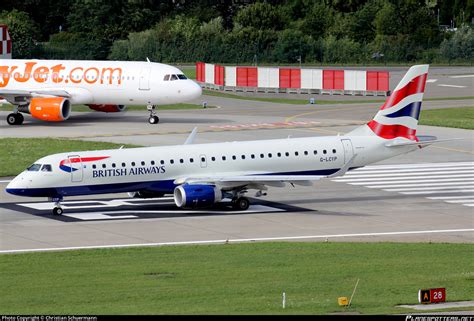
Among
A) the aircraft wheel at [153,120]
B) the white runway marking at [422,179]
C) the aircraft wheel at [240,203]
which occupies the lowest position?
Answer: the white runway marking at [422,179]

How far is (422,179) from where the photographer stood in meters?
60.2

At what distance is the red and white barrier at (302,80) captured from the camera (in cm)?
10888

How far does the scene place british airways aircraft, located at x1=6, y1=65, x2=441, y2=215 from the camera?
48.9 meters

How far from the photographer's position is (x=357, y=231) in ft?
152

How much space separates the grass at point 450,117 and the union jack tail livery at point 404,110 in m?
26.4

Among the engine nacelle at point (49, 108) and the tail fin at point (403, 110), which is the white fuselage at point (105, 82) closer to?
the engine nacelle at point (49, 108)

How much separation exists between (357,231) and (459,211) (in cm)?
703

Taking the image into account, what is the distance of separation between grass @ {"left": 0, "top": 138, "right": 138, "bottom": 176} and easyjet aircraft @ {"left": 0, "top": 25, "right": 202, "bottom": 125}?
9.48 m

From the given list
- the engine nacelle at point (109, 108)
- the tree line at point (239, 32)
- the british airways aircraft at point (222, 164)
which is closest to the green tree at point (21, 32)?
the tree line at point (239, 32)

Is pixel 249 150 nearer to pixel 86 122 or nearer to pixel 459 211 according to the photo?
Result: pixel 459 211

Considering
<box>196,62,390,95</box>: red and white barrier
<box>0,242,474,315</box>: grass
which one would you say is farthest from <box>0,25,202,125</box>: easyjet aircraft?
<box>0,242,474,315</box>: grass

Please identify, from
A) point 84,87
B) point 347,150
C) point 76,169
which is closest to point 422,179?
point 347,150

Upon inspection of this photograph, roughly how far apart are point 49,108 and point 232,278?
156 feet

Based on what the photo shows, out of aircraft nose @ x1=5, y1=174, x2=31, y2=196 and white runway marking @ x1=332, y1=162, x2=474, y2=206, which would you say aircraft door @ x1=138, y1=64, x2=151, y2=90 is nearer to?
white runway marking @ x1=332, y1=162, x2=474, y2=206
